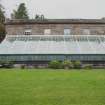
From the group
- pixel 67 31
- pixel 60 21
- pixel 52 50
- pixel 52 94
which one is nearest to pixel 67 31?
pixel 67 31

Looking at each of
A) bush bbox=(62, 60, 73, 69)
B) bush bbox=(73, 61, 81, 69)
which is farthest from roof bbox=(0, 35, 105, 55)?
bush bbox=(62, 60, 73, 69)

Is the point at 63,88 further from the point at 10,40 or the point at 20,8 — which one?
the point at 20,8

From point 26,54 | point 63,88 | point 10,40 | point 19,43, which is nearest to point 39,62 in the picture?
point 26,54

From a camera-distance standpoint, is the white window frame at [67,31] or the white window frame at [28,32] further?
the white window frame at [28,32]

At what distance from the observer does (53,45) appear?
108 feet

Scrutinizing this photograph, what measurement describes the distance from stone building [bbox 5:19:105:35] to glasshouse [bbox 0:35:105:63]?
5168mm

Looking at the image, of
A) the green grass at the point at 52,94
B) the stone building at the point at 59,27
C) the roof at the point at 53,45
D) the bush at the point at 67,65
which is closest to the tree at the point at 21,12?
the stone building at the point at 59,27

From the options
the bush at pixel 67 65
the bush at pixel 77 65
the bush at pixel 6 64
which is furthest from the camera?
the bush at pixel 6 64

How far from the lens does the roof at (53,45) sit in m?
30.7

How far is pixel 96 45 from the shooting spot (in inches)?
1305

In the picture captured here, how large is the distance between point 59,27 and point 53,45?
8749 millimetres

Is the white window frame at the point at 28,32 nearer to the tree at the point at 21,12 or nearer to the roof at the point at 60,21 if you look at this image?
the roof at the point at 60,21

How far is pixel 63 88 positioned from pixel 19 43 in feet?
71.2

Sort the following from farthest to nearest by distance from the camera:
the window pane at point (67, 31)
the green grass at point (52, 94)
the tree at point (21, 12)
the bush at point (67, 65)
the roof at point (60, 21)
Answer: the tree at point (21, 12), the roof at point (60, 21), the window pane at point (67, 31), the bush at point (67, 65), the green grass at point (52, 94)
